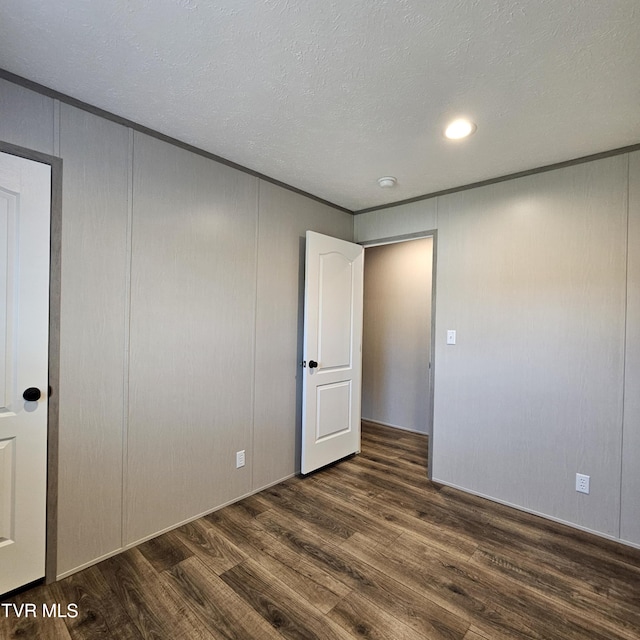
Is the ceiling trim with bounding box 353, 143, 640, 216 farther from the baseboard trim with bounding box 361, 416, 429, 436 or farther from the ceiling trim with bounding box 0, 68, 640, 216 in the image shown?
the baseboard trim with bounding box 361, 416, 429, 436

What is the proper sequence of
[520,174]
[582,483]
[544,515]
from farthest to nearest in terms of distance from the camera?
1. [520,174]
2. [544,515]
3. [582,483]

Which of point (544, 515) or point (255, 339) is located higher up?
point (255, 339)

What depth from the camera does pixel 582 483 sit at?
2348 millimetres

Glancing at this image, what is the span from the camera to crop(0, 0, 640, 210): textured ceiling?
129 centimetres

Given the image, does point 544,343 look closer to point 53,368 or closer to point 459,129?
point 459,129

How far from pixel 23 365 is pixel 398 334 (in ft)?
12.5

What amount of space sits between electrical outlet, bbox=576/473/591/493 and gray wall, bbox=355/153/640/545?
1.3 inches

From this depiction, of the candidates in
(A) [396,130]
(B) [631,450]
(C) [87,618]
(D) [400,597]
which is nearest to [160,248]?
(A) [396,130]

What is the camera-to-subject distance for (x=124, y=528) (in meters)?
2.02

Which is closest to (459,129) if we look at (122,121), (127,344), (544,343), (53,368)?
(544,343)

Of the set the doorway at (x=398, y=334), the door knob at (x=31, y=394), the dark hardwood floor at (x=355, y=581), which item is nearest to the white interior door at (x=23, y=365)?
the door knob at (x=31, y=394)

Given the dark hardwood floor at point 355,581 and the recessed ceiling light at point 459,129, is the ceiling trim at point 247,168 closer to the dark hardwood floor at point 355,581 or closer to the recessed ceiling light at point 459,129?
the recessed ceiling light at point 459,129

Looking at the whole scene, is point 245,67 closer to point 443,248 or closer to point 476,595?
point 443,248

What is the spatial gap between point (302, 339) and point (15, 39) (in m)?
2.39
